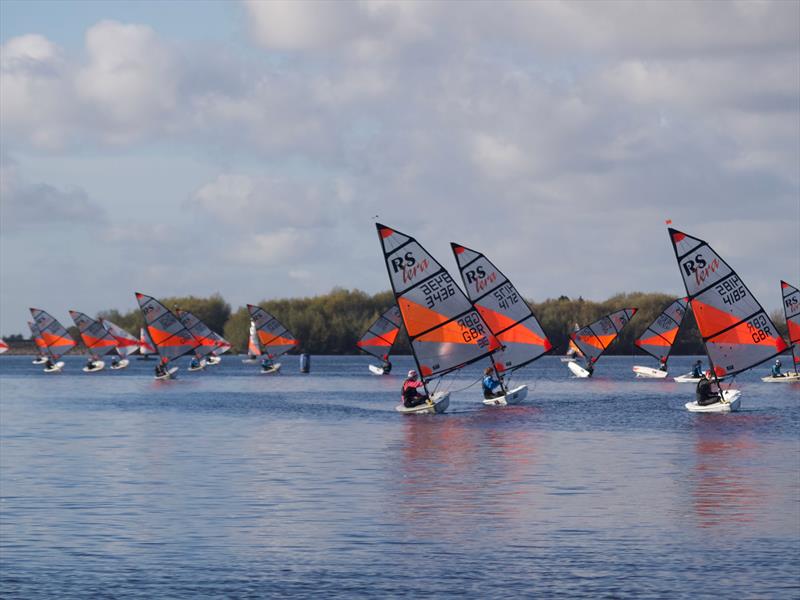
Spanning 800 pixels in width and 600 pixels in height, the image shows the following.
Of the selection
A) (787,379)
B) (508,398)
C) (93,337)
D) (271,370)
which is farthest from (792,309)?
(93,337)

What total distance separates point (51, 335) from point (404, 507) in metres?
143

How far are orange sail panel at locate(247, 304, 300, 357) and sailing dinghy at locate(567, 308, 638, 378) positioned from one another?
3580cm

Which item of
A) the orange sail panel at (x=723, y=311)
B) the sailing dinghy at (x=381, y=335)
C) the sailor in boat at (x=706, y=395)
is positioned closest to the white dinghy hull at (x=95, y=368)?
the sailing dinghy at (x=381, y=335)

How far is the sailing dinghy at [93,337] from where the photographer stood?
527 feet

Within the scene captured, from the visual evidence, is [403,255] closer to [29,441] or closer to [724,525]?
[29,441]

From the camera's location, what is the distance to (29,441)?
55.0 m

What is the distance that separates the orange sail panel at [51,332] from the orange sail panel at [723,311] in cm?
11087

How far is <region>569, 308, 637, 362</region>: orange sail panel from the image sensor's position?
125m

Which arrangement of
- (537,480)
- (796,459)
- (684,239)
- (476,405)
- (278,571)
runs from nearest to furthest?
(278,571), (537,480), (796,459), (684,239), (476,405)

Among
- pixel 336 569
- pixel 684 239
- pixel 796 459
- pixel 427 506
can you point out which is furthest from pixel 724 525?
pixel 684 239

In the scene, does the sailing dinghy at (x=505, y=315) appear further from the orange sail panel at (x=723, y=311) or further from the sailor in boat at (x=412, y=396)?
the orange sail panel at (x=723, y=311)

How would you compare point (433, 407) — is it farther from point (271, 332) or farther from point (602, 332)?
point (271, 332)

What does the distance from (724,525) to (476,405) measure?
4816 cm

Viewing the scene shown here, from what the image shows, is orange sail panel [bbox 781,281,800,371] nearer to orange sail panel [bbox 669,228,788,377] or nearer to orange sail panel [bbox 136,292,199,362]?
orange sail panel [bbox 669,228,788,377]
